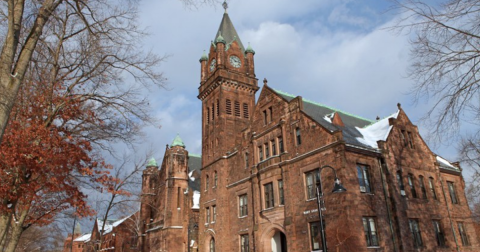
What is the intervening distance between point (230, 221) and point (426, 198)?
17.5 m

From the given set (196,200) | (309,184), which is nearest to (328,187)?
(309,184)

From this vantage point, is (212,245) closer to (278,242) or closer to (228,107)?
(278,242)

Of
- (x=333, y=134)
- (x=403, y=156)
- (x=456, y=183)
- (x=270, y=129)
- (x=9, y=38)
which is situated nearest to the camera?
(x=9, y=38)

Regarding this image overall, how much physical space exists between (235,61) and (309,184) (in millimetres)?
24020

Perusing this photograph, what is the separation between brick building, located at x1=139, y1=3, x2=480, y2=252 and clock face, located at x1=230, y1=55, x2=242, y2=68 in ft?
4.29

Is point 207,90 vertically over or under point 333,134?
over

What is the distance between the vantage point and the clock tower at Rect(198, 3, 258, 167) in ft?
138

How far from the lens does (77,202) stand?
45.8 feet

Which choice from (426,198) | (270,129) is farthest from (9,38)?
(426,198)

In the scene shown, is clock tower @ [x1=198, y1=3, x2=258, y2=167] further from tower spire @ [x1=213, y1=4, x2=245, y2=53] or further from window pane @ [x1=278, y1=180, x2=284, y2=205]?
window pane @ [x1=278, y1=180, x2=284, y2=205]

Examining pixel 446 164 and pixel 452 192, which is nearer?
pixel 452 192

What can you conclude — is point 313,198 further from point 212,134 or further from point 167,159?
point 167,159

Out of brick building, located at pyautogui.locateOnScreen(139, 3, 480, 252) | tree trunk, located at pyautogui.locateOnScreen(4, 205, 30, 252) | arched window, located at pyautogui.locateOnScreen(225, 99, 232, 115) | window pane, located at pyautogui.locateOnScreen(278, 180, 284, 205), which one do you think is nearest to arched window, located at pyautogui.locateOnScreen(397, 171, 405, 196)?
brick building, located at pyautogui.locateOnScreen(139, 3, 480, 252)

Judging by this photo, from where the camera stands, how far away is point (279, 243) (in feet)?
100
